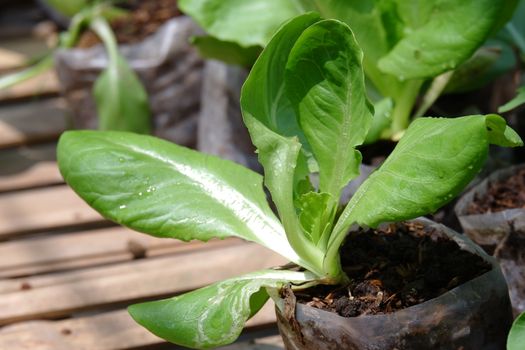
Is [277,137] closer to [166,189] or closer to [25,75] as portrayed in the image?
[166,189]

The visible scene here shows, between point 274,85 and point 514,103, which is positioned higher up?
point 274,85

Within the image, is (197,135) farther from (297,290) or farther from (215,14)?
(297,290)

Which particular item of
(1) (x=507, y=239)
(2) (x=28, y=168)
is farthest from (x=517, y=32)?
(2) (x=28, y=168)

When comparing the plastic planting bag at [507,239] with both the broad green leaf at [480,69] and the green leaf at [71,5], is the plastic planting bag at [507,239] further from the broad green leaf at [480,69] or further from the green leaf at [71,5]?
the green leaf at [71,5]

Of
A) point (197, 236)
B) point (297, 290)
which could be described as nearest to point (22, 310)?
point (197, 236)

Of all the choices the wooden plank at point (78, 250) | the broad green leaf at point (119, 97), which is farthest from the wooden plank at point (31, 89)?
the wooden plank at point (78, 250)

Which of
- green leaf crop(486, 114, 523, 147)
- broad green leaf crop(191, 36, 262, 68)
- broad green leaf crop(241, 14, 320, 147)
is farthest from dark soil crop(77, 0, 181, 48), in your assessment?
green leaf crop(486, 114, 523, 147)
